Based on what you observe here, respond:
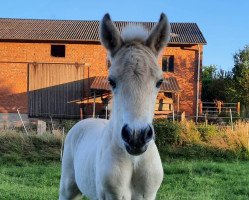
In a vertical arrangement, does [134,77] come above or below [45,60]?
below

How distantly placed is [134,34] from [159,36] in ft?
0.66

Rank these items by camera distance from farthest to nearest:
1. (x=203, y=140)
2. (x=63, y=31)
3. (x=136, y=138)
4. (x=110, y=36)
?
1. (x=63, y=31)
2. (x=203, y=140)
3. (x=110, y=36)
4. (x=136, y=138)

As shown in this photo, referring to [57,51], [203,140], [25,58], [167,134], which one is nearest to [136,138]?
[167,134]

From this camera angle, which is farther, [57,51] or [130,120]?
[57,51]

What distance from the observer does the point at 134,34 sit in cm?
316

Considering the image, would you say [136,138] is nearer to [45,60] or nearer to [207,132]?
[207,132]

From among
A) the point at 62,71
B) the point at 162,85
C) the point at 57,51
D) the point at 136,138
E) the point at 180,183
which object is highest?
the point at 57,51

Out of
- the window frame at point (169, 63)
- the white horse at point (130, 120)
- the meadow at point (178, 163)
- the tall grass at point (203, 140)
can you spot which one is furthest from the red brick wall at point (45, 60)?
the white horse at point (130, 120)

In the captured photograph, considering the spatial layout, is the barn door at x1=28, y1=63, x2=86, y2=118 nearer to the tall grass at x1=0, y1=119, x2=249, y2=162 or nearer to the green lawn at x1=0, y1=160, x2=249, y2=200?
the tall grass at x1=0, y1=119, x2=249, y2=162

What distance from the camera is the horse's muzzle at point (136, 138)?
2.51 meters

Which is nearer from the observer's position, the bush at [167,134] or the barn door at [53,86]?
the bush at [167,134]

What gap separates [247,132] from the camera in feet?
45.2

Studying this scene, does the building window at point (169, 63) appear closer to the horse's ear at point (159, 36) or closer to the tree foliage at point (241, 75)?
the tree foliage at point (241, 75)

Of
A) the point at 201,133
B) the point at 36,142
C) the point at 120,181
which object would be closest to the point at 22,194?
the point at 120,181
